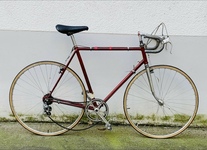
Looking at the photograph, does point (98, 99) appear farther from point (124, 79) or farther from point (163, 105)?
point (163, 105)

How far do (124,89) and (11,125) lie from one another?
1.69 m

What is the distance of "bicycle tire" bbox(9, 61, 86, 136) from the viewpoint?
4.34 m

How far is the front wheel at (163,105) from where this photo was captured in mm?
4363

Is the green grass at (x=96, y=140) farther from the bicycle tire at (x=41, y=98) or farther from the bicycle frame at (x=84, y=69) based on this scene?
the bicycle frame at (x=84, y=69)

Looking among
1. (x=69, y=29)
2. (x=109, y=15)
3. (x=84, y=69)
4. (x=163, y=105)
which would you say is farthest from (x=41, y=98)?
(x=163, y=105)

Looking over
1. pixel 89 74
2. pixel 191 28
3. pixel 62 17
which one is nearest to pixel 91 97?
pixel 89 74

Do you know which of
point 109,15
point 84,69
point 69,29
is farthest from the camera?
point 109,15

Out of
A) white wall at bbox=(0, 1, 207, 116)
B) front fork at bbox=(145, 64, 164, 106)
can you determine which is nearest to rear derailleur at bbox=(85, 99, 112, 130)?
white wall at bbox=(0, 1, 207, 116)

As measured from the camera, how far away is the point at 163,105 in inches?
173

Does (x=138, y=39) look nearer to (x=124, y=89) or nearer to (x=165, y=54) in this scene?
(x=165, y=54)

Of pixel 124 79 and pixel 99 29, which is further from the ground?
pixel 99 29

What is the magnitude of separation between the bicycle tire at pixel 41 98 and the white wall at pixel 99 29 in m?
0.18

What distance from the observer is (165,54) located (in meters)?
4.32

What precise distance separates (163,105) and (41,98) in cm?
173
